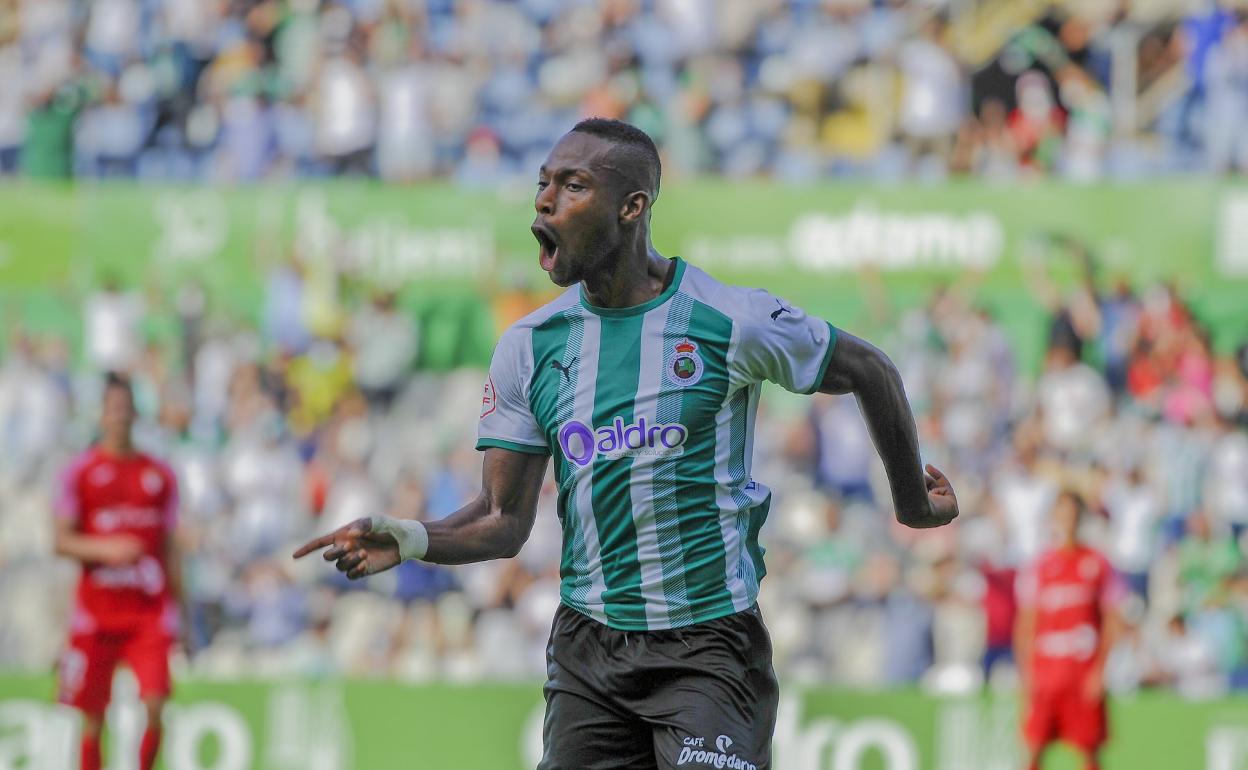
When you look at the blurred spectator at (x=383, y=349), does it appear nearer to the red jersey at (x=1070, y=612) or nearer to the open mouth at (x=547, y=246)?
the red jersey at (x=1070, y=612)

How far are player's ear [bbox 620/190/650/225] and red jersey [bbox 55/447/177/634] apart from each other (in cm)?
561

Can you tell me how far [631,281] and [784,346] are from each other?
0.43 meters

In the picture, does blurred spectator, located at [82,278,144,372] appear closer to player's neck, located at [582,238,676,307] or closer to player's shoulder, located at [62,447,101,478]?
player's shoulder, located at [62,447,101,478]

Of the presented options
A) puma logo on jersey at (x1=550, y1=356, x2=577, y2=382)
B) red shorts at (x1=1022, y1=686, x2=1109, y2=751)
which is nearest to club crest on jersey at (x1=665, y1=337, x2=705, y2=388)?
puma logo on jersey at (x1=550, y1=356, x2=577, y2=382)

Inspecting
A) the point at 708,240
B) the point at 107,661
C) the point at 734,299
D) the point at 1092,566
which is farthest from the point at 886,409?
the point at 708,240

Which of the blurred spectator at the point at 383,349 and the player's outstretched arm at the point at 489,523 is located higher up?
the blurred spectator at the point at 383,349

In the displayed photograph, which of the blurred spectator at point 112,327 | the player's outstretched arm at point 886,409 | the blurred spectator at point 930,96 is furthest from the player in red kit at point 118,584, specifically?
the blurred spectator at point 930,96

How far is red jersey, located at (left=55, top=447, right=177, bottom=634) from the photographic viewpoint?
9344 millimetres

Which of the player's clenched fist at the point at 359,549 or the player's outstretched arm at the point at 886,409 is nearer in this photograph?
the player's clenched fist at the point at 359,549

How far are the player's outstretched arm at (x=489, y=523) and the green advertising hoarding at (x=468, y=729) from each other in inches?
222

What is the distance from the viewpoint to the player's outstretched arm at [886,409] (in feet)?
14.5

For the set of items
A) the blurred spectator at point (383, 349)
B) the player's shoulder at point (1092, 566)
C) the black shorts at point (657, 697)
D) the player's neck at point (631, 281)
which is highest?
the blurred spectator at point (383, 349)

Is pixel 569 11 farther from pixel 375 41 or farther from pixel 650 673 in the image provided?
pixel 650 673

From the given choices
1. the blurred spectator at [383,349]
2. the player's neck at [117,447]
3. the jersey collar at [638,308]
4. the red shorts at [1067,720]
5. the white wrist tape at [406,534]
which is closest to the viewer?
the white wrist tape at [406,534]
